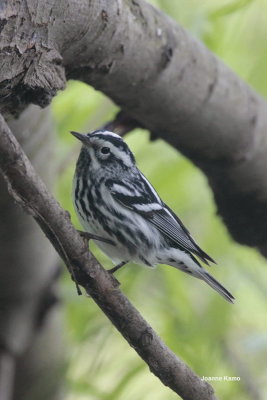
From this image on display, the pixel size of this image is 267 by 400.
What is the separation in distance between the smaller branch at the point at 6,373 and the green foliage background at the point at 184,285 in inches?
7.5

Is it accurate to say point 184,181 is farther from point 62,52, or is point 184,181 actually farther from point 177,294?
point 62,52

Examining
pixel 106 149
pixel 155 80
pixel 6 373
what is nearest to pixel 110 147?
pixel 106 149

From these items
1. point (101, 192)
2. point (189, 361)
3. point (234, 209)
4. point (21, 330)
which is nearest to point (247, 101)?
point (234, 209)

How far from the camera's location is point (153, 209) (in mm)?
2586

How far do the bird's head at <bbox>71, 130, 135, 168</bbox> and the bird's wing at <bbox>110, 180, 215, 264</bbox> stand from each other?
79 millimetres

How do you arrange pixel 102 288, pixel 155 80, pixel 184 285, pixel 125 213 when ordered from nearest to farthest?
1. pixel 102 288
2. pixel 155 80
3. pixel 125 213
4. pixel 184 285

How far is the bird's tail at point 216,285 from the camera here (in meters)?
2.36

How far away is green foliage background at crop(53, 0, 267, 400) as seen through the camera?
244 centimetres

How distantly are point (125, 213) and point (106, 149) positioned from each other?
8.9 inches

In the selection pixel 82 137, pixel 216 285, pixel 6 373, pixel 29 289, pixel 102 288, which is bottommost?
pixel 102 288

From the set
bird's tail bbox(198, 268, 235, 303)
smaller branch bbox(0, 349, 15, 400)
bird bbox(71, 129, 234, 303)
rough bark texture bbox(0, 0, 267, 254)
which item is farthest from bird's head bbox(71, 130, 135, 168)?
smaller branch bbox(0, 349, 15, 400)

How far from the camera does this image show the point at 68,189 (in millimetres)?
2590

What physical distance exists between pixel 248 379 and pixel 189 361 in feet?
2.01

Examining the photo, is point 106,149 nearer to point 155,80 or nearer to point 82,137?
point 82,137
